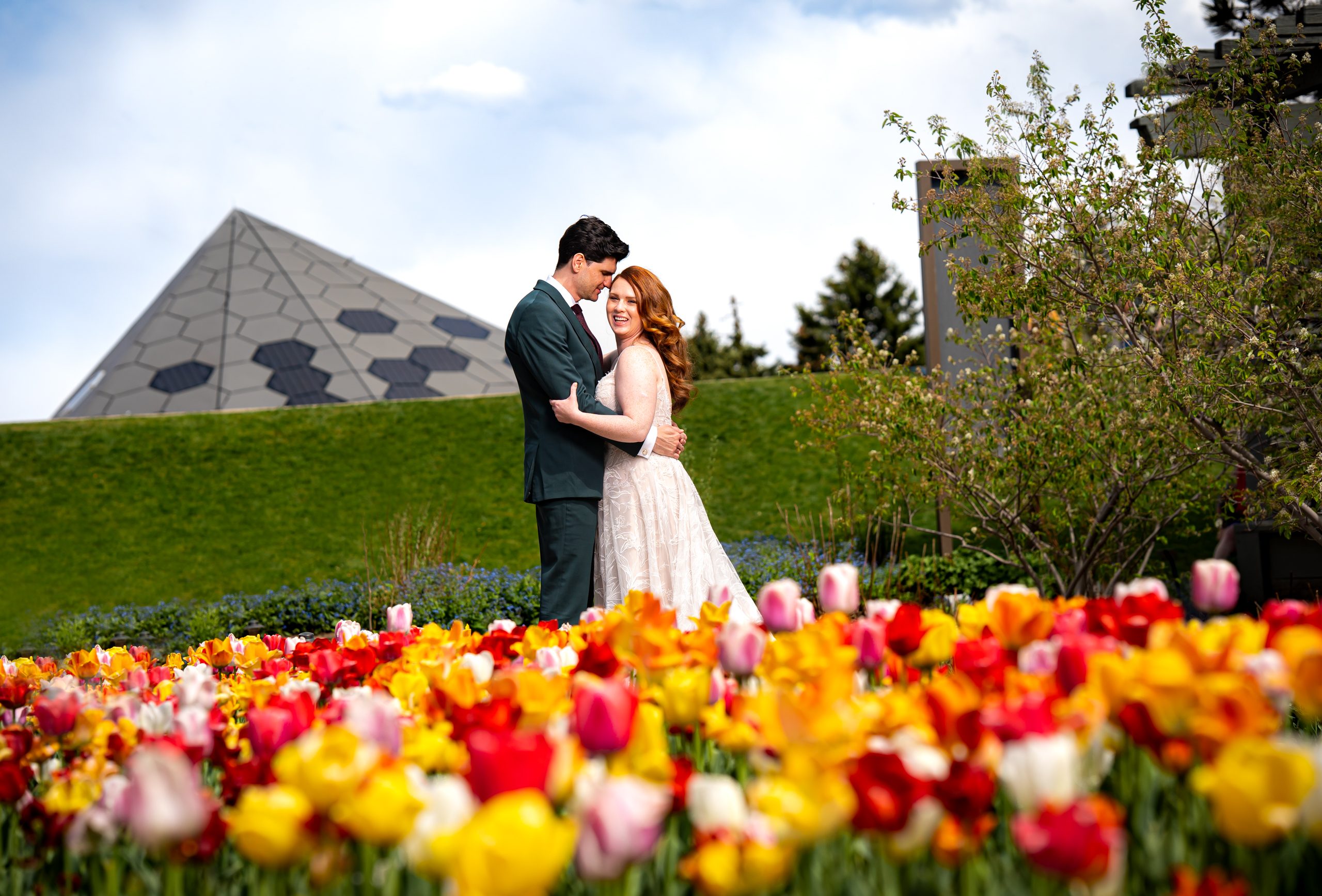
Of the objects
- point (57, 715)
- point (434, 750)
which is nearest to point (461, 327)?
point (57, 715)

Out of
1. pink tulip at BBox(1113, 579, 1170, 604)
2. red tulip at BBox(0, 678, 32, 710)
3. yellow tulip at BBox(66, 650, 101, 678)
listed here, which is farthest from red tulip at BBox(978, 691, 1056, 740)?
yellow tulip at BBox(66, 650, 101, 678)

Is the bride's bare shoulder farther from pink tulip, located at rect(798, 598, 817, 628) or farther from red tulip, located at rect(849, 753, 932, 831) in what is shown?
red tulip, located at rect(849, 753, 932, 831)

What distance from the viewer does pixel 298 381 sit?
62.2 ft

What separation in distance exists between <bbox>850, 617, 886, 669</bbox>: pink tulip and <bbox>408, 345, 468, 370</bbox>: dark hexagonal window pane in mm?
19681

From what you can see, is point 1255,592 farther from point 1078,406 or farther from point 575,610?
point 575,610

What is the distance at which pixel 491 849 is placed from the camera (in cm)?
72

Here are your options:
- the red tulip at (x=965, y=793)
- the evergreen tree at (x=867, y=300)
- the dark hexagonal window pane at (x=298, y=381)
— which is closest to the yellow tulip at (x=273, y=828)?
the red tulip at (x=965, y=793)

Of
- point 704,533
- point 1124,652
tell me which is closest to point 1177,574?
point 704,533

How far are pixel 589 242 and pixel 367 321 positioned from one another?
18.8 meters

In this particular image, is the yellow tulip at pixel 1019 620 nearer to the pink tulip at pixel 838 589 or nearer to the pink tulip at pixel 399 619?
the pink tulip at pixel 838 589

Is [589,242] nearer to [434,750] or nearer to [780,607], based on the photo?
[780,607]

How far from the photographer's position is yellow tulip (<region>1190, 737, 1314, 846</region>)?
0.81 metres

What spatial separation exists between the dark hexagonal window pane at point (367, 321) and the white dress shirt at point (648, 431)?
18289 millimetres

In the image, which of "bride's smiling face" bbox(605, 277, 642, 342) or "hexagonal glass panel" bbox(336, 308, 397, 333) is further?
"hexagonal glass panel" bbox(336, 308, 397, 333)
